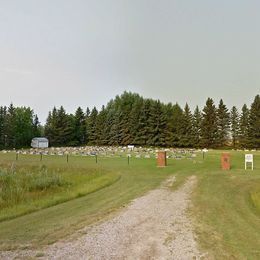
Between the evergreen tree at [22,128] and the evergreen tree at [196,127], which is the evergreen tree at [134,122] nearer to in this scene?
the evergreen tree at [196,127]

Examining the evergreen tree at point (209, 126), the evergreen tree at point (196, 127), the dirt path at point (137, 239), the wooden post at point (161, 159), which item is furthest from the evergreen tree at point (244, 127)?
the dirt path at point (137, 239)

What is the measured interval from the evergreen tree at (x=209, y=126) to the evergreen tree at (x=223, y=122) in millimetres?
1174

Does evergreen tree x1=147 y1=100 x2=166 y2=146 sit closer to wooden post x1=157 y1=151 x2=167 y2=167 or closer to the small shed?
the small shed

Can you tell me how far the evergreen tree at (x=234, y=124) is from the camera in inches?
2940

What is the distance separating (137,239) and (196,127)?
218 ft

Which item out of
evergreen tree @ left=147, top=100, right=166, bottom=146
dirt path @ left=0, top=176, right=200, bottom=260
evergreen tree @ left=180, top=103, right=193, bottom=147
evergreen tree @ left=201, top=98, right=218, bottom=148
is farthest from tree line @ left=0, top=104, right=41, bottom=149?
dirt path @ left=0, top=176, right=200, bottom=260

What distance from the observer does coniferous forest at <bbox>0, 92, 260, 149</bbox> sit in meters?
71.5

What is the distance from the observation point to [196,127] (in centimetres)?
7306

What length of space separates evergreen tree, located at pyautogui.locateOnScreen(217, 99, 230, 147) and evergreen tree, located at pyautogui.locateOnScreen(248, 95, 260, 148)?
5.15m

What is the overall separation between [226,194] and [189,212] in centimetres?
422

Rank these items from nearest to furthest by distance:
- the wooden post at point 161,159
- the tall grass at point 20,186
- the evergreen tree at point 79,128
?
the tall grass at point 20,186
the wooden post at point 161,159
the evergreen tree at point 79,128

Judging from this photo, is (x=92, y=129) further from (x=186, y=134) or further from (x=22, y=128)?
(x=186, y=134)

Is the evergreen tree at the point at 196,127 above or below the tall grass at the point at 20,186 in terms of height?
above

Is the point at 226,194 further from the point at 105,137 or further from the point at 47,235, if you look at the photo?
the point at 105,137
